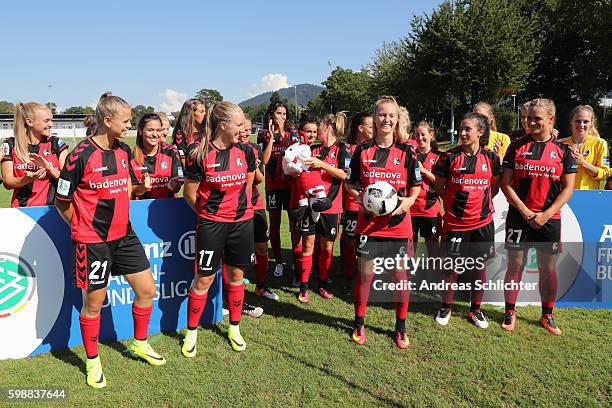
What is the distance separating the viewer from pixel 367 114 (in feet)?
18.8

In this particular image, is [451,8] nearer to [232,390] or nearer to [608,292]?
[608,292]

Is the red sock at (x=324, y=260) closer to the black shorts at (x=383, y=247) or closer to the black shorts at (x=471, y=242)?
the black shorts at (x=383, y=247)

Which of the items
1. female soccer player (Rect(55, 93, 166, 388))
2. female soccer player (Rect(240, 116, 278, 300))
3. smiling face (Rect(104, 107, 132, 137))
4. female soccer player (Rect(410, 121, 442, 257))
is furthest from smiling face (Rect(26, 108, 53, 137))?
female soccer player (Rect(410, 121, 442, 257))

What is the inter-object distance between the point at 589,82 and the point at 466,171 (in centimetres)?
4102

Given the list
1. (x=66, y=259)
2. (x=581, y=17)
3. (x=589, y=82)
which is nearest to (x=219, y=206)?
(x=66, y=259)

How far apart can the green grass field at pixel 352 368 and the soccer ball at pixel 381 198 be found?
4.37ft

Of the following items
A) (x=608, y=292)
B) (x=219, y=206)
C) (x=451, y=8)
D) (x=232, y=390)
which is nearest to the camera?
(x=232, y=390)

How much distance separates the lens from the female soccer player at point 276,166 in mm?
6137

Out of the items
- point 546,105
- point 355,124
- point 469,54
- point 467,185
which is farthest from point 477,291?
point 469,54

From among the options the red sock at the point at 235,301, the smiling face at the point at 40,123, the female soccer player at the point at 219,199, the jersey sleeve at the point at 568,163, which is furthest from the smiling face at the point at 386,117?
the smiling face at the point at 40,123

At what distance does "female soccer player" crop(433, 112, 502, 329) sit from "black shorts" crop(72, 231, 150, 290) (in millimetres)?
3091

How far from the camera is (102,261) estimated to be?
3471 millimetres

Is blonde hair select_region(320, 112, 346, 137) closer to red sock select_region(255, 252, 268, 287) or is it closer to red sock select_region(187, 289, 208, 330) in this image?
red sock select_region(255, 252, 268, 287)

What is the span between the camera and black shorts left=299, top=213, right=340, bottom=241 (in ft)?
17.4
